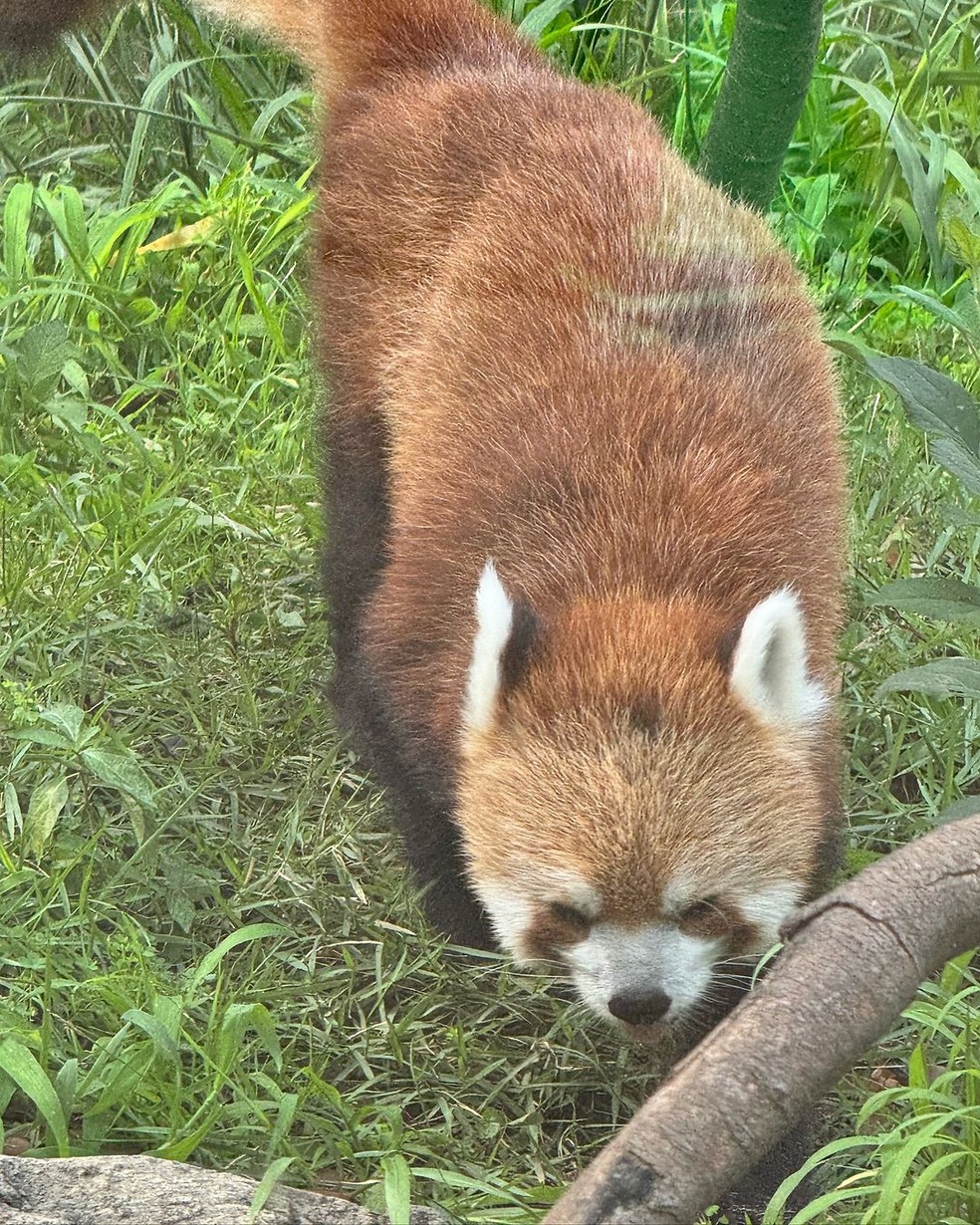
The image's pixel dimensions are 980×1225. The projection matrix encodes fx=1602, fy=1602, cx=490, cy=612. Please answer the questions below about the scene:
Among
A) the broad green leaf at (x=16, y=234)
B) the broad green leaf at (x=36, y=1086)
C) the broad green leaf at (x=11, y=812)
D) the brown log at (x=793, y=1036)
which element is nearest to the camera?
the brown log at (x=793, y=1036)

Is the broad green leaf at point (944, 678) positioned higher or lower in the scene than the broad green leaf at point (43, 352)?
higher

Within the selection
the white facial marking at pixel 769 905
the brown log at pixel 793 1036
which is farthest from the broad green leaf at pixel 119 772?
the brown log at pixel 793 1036

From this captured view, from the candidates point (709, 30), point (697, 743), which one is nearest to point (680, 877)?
point (697, 743)

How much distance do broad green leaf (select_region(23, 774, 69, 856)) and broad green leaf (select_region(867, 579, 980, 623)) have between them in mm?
1555

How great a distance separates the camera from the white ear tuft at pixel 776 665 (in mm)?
2484

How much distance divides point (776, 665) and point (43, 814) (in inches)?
55.5

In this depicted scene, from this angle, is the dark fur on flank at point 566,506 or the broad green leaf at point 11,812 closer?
the dark fur on flank at point 566,506

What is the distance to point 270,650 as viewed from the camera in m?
3.92

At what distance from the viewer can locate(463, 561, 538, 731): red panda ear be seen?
2.57 m

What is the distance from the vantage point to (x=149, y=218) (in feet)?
15.9

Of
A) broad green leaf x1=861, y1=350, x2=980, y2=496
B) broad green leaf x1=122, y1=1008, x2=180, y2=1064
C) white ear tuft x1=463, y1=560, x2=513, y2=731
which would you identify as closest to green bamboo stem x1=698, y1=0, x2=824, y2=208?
broad green leaf x1=861, y1=350, x2=980, y2=496

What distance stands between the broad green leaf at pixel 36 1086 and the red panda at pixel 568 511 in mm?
761

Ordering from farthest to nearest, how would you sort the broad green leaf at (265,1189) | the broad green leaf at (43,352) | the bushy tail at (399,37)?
1. the broad green leaf at (43,352)
2. the bushy tail at (399,37)
3. the broad green leaf at (265,1189)

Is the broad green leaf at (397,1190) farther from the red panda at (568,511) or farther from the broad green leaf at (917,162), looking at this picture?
the broad green leaf at (917,162)
